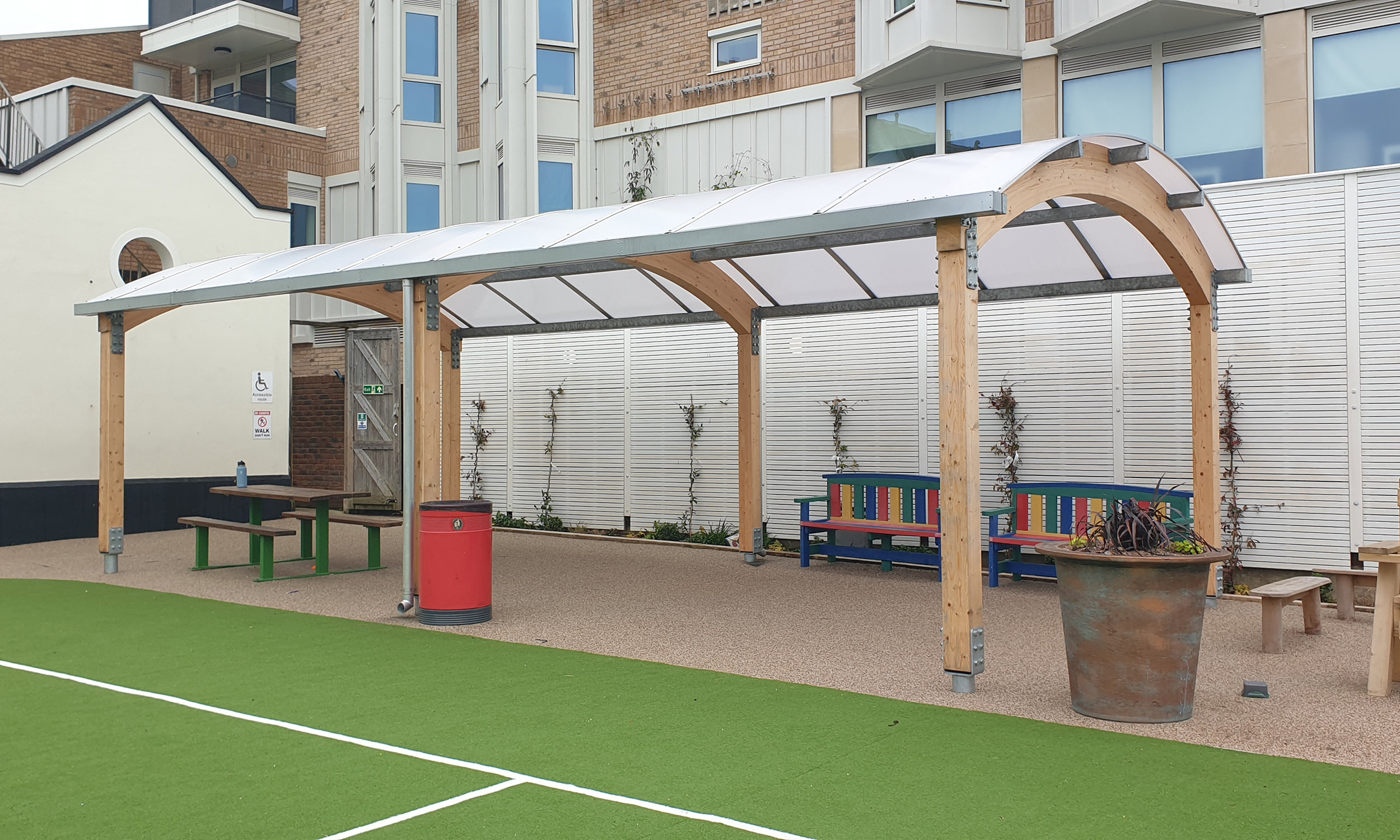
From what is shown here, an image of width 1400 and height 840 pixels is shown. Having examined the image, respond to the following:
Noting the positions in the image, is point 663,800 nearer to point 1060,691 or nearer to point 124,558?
point 1060,691

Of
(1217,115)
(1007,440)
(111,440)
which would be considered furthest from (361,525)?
(1217,115)

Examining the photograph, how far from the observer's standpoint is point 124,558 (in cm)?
1316

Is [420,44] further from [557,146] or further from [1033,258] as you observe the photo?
[1033,258]

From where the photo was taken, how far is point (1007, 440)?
1210 centimetres

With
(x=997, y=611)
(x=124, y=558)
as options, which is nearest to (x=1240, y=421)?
(x=997, y=611)

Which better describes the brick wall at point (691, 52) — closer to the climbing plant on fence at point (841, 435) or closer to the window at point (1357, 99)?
the climbing plant on fence at point (841, 435)

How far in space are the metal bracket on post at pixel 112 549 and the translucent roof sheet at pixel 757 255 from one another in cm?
233

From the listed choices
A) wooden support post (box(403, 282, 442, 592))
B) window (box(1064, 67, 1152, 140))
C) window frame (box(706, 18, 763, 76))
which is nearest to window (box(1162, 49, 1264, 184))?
window (box(1064, 67, 1152, 140))

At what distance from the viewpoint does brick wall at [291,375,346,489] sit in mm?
19438

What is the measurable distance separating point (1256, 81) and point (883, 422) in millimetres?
5288

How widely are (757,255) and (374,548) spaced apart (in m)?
5.29

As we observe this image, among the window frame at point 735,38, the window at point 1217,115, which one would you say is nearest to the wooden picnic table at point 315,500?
the window frame at point 735,38

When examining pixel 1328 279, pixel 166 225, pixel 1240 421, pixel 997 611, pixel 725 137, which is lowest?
pixel 997 611

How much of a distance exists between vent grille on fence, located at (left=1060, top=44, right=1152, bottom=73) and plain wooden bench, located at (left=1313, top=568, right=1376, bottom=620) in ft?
20.8
